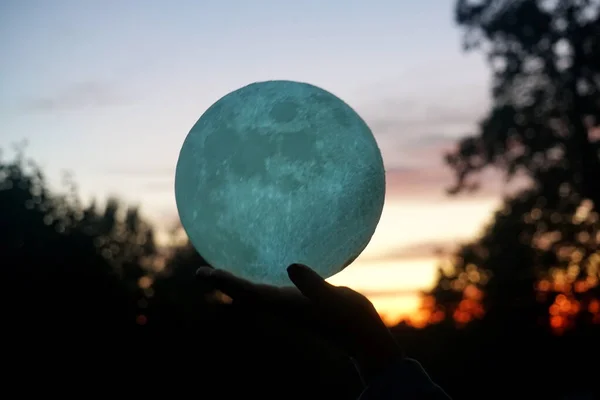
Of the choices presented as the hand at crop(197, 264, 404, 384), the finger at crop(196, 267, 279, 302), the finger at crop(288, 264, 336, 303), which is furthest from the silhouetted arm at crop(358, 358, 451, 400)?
the finger at crop(196, 267, 279, 302)

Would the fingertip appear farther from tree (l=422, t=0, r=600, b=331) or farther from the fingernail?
tree (l=422, t=0, r=600, b=331)

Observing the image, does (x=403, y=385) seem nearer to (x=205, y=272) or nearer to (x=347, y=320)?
(x=347, y=320)

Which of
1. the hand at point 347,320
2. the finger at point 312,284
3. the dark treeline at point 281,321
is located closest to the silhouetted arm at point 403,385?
the hand at point 347,320

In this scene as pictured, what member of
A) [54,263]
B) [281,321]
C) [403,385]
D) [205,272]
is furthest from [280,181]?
[54,263]

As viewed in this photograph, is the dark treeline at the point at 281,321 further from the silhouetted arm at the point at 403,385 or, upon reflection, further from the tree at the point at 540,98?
the silhouetted arm at the point at 403,385

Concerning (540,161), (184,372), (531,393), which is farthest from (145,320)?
(531,393)

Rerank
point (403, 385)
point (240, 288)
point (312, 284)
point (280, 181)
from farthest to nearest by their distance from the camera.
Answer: point (280, 181), point (240, 288), point (312, 284), point (403, 385)

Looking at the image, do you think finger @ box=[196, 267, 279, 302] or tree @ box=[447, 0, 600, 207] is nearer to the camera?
finger @ box=[196, 267, 279, 302]
